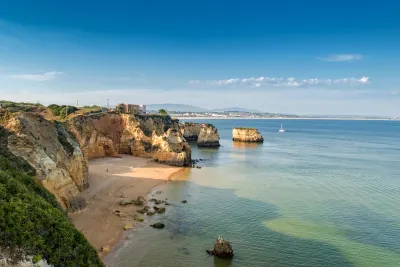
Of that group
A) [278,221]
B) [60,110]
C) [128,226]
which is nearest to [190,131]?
[60,110]

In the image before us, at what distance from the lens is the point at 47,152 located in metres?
25.6

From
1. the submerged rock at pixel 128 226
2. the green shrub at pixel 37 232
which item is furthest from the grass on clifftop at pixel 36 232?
the submerged rock at pixel 128 226

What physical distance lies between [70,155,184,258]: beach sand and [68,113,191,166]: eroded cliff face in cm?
224

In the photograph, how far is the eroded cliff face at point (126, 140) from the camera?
5241 cm

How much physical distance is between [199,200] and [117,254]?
46.4 ft

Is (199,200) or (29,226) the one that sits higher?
(29,226)

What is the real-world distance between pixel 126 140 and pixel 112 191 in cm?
2632

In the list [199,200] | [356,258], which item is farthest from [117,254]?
[356,258]

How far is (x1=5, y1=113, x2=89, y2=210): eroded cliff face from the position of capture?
22.6 m

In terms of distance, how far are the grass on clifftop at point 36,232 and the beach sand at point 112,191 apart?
8.71m

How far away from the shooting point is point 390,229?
26.8 meters

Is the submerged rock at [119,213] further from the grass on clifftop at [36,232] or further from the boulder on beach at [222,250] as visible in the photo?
the grass on clifftop at [36,232]

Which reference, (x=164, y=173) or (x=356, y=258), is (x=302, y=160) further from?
(x=356, y=258)

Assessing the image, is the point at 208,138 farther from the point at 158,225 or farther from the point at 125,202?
the point at 158,225
